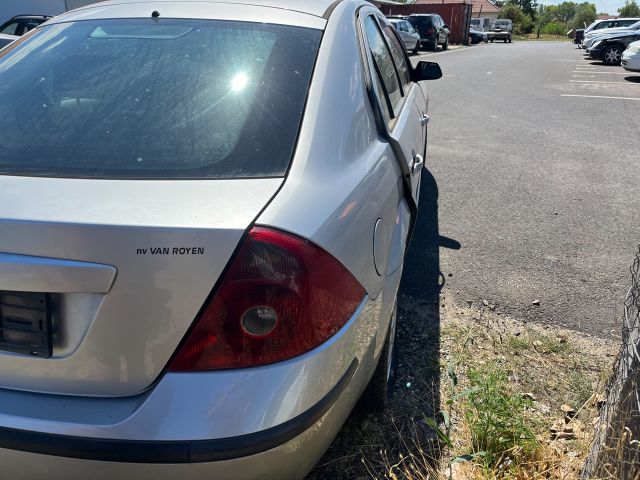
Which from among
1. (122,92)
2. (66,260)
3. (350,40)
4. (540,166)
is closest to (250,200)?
(66,260)

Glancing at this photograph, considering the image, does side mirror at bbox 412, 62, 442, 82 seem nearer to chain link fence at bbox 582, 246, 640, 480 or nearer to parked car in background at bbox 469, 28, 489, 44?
chain link fence at bbox 582, 246, 640, 480

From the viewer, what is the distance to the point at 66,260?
4.32 feet

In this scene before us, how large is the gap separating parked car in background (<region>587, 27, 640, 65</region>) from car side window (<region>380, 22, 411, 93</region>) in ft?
62.3

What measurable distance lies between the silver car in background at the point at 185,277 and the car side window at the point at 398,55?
2004mm

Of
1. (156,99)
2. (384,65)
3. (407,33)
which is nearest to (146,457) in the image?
(156,99)

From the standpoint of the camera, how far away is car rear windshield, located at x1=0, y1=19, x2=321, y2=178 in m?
1.61

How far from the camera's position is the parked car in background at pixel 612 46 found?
19.5 metres

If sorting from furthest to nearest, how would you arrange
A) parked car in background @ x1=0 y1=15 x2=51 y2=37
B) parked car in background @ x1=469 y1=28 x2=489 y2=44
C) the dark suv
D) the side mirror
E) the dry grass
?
parked car in background @ x1=469 y1=28 x2=489 y2=44 → the dark suv → parked car in background @ x1=0 y1=15 x2=51 y2=37 → the side mirror → the dry grass

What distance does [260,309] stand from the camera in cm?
139

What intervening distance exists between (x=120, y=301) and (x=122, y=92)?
88cm

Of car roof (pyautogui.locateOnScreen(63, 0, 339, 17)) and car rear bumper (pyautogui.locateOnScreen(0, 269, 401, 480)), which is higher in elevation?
car roof (pyautogui.locateOnScreen(63, 0, 339, 17))

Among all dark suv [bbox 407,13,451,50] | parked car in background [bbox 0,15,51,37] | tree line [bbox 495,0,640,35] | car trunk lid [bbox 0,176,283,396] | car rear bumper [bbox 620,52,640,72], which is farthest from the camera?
tree line [bbox 495,0,640,35]

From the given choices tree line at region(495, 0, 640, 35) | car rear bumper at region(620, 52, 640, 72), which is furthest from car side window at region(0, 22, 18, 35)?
tree line at region(495, 0, 640, 35)

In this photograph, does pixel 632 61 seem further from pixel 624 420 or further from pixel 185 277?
pixel 185 277
